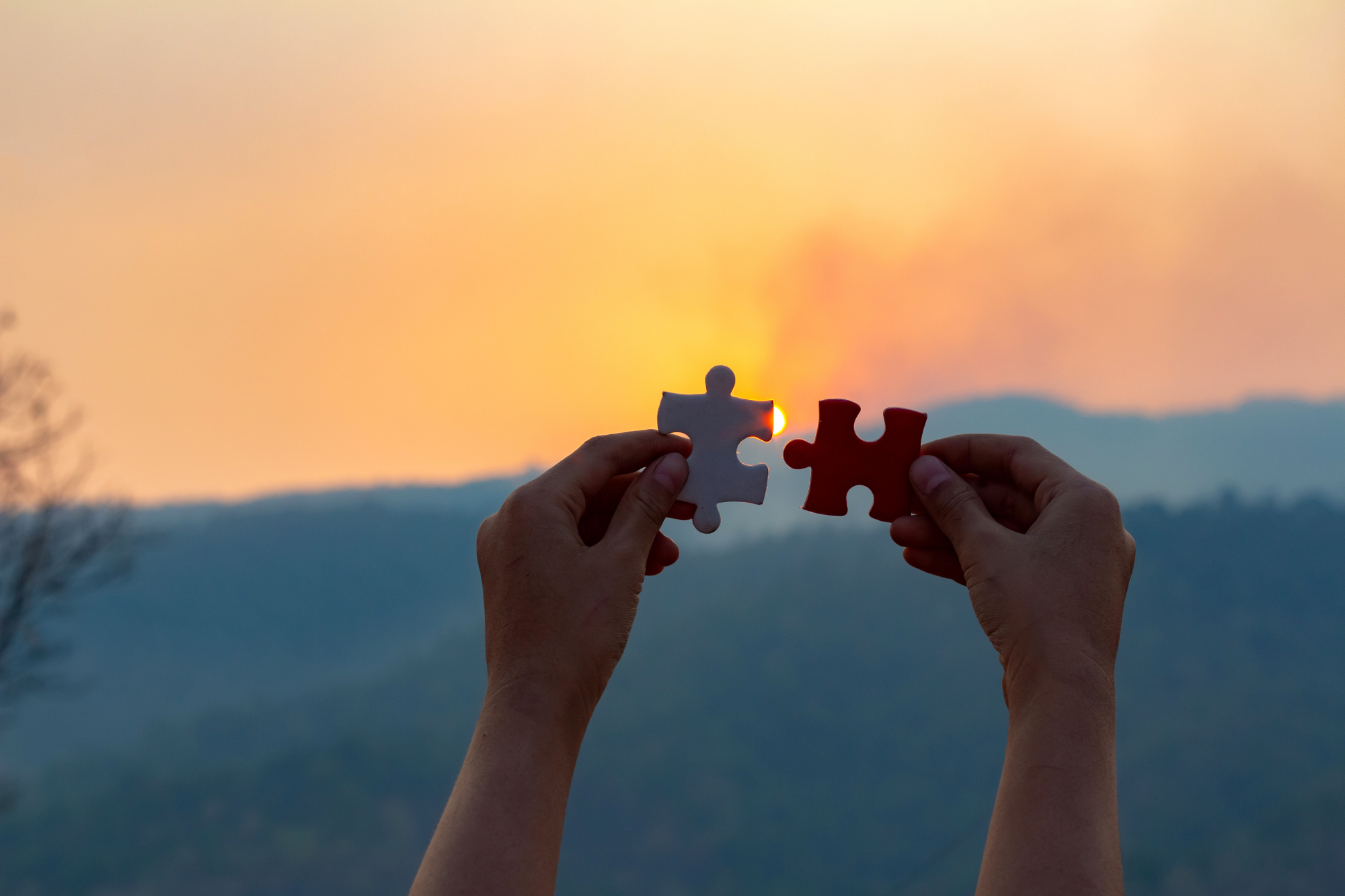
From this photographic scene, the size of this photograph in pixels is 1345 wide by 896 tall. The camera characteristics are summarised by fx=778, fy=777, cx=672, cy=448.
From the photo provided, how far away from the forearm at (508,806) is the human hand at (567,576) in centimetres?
5

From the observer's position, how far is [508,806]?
1.72 metres

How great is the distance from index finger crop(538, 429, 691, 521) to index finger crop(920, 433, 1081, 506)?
879mm

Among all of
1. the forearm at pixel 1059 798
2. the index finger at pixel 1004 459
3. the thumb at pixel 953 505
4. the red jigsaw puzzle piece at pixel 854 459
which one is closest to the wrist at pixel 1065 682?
the forearm at pixel 1059 798

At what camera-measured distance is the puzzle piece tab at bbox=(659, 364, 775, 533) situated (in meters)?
2.62

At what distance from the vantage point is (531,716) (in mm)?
1898

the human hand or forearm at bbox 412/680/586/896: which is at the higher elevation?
the human hand

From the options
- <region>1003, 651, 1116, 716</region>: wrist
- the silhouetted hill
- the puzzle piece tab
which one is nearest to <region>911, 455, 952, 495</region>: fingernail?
the puzzle piece tab

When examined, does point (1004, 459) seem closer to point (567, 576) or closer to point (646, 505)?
point (646, 505)

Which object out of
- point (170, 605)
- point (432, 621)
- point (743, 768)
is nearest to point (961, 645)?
point (743, 768)

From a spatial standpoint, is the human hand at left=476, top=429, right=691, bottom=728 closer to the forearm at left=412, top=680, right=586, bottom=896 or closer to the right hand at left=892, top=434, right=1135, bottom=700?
the forearm at left=412, top=680, right=586, bottom=896

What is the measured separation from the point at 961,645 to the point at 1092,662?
22619mm

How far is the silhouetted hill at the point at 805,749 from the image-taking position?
17875 millimetres

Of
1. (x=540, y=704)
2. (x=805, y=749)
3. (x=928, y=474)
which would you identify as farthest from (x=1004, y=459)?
(x=805, y=749)

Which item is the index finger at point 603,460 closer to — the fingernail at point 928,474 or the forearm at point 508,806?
the forearm at point 508,806
